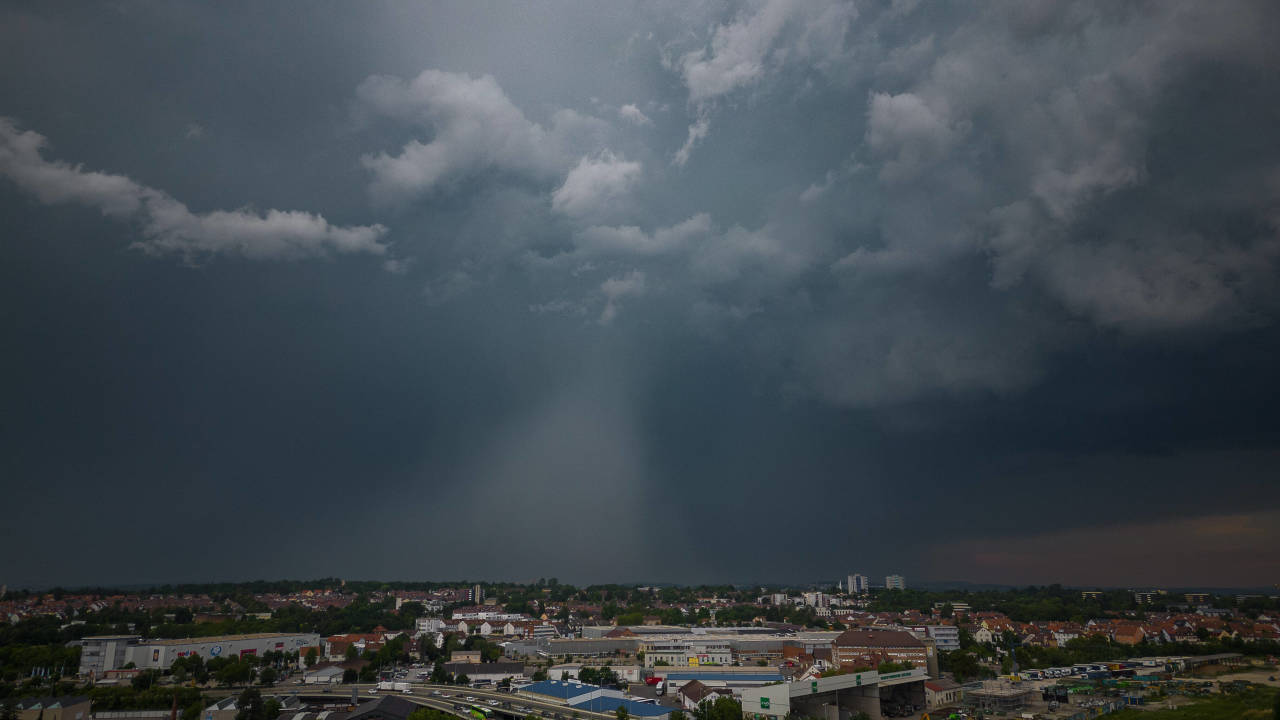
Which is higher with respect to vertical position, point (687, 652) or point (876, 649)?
point (876, 649)

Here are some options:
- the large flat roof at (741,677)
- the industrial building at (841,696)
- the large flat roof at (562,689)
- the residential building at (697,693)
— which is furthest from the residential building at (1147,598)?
the large flat roof at (562,689)

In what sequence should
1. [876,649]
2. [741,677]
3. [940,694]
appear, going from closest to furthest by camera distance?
[940,694] → [741,677] → [876,649]

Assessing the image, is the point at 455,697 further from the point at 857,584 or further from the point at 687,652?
the point at 857,584

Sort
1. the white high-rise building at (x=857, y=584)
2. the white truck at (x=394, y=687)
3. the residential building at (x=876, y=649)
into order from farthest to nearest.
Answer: the white high-rise building at (x=857, y=584), the residential building at (x=876, y=649), the white truck at (x=394, y=687)

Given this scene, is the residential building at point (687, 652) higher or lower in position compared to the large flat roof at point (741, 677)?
lower

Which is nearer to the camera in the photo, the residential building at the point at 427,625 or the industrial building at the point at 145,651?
the industrial building at the point at 145,651

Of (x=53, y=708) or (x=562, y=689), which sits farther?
(x=562, y=689)

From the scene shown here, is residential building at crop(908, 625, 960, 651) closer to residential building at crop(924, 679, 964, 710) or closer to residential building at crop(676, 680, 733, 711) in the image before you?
residential building at crop(924, 679, 964, 710)

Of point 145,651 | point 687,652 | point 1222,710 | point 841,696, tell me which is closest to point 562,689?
point 841,696

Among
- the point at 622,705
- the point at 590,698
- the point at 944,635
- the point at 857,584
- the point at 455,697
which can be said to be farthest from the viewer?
the point at 857,584

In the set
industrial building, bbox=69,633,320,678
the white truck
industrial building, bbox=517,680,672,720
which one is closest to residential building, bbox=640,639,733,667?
industrial building, bbox=517,680,672,720

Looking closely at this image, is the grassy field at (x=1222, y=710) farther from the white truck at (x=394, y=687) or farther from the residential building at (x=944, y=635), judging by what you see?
the white truck at (x=394, y=687)
